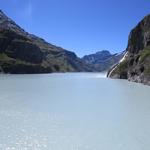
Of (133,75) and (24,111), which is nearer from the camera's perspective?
(24,111)

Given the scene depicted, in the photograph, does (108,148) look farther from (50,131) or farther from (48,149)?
(50,131)

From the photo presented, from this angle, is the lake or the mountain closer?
the lake

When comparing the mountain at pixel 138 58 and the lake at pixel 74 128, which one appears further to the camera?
the mountain at pixel 138 58

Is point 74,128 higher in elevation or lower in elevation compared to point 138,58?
lower

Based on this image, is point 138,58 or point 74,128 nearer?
point 74,128

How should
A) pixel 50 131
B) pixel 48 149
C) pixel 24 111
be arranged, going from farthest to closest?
pixel 24 111 → pixel 50 131 → pixel 48 149

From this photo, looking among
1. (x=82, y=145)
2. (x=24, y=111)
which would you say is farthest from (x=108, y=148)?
(x=24, y=111)

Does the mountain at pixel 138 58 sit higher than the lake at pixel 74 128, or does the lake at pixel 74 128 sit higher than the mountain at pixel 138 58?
the mountain at pixel 138 58

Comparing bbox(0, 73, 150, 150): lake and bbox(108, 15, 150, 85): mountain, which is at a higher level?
bbox(108, 15, 150, 85): mountain
